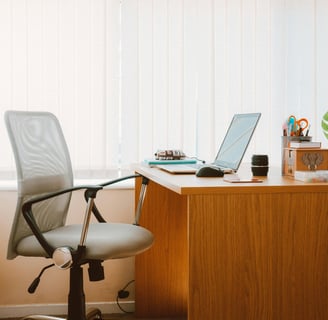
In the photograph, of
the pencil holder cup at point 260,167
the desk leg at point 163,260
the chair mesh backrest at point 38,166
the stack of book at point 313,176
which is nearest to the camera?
the stack of book at point 313,176

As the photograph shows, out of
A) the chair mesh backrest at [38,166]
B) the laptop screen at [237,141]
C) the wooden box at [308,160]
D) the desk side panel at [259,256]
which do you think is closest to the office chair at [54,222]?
the chair mesh backrest at [38,166]

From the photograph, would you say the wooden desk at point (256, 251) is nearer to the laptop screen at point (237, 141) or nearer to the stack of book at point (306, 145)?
the stack of book at point (306, 145)

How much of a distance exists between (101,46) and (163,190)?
85cm

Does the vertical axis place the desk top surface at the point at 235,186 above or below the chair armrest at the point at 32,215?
above

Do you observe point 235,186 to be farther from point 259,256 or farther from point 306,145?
point 306,145

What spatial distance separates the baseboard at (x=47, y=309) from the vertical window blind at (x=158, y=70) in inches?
28.9

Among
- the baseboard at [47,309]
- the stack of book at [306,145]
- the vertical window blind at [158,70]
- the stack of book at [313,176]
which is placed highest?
the vertical window blind at [158,70]

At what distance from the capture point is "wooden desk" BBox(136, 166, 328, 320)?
69.1 inches

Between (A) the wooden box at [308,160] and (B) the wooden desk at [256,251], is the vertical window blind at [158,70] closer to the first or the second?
(A) the wooden box at [308,160]

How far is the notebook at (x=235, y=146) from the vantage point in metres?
2.36

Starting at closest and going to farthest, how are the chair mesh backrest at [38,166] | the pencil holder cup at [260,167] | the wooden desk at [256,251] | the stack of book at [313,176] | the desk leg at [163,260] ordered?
the wooden desk at [256,251], the stack of book at [313,176], the pencil holder cup at [260,167], the chair mesh backrest at [38,166], the desk leg at [163,260]

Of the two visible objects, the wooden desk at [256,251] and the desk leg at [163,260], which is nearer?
the wooden desk at [256,251]

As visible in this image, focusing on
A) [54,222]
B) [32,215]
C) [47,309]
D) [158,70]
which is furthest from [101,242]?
[158,70]

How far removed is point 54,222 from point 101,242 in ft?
1.51
